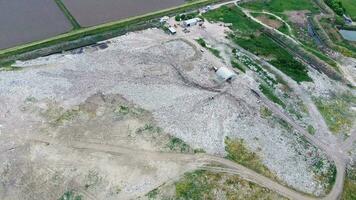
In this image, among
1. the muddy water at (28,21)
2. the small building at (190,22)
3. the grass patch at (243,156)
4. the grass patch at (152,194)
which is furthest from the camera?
the small building at (190,22)

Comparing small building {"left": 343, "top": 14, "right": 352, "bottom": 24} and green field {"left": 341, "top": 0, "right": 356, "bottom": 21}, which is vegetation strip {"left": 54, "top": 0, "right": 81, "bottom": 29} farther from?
green field {"left": 341, "top": 0, "right": 356, "bottom": 21}

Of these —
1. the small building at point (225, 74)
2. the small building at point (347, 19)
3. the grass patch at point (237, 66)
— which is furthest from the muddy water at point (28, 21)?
the small building at point (347, 19)

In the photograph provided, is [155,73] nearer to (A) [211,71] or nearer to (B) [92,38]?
(A) [211,71]

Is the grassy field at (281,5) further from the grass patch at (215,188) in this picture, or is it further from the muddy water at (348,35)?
the grass patch at (215,188)

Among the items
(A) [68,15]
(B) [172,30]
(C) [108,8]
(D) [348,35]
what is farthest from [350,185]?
(A) [68,15]

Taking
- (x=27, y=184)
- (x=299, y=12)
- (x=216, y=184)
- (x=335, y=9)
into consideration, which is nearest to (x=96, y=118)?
(x=27, y=184)

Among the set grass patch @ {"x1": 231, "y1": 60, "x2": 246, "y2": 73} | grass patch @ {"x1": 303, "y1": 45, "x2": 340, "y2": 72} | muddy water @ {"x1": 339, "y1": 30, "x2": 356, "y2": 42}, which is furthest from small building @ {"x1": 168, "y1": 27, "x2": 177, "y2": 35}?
muddy water @ {"x1": 339, "y1": 30, "x2": 356, "y2": 42}
